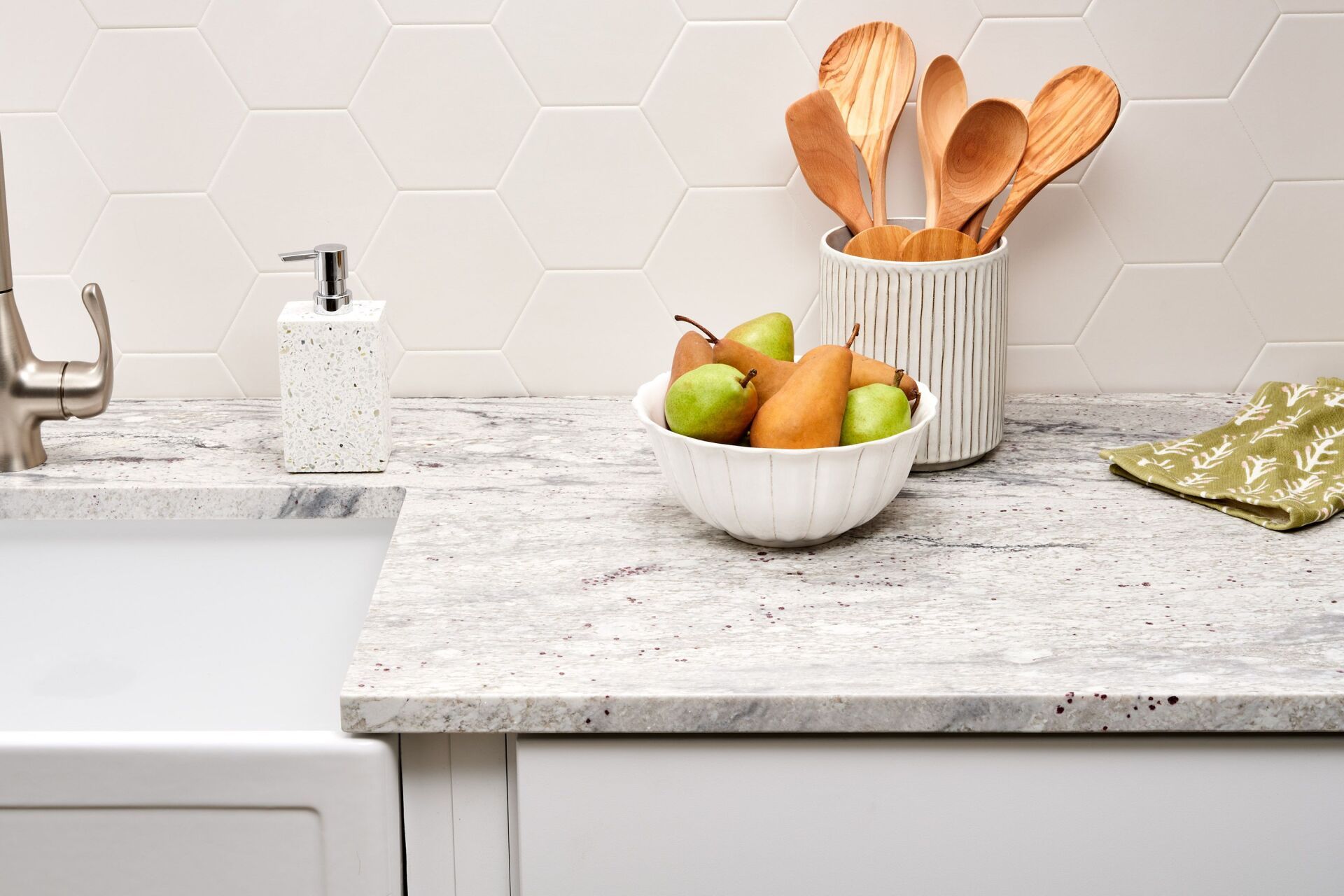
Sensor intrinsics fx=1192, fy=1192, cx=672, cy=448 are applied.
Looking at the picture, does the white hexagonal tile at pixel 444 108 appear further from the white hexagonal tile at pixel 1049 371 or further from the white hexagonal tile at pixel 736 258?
the white hexagonal tile at pixel 1049 371

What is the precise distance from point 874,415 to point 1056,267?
0.46 metres

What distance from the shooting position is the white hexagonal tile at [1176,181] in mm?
1220

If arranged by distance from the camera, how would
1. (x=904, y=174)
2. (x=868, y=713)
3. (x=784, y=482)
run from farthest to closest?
(x=904, y=174) < (x=784, y=482) < (x=868, y=713)

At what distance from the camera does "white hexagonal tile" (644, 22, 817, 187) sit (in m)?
1.20

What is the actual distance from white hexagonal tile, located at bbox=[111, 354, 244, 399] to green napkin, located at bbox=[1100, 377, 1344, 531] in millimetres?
916

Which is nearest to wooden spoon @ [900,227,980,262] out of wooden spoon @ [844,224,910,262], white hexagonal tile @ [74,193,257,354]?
wooden spoon @ [844,224,910,262]

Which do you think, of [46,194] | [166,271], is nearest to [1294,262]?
[166,271]

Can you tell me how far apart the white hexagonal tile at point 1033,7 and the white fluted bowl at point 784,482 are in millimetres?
490

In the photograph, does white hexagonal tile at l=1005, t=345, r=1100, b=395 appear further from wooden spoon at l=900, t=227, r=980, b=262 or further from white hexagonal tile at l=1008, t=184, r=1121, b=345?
wooden spoon at l=900, t=227, r=980, b=262

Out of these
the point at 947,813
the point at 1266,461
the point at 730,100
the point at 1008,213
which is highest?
the point at 730,100

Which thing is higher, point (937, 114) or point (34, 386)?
point (937, 114)

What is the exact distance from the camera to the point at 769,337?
102 cm

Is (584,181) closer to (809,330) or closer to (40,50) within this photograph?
(809,330)

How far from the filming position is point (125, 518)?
3.58 feet
